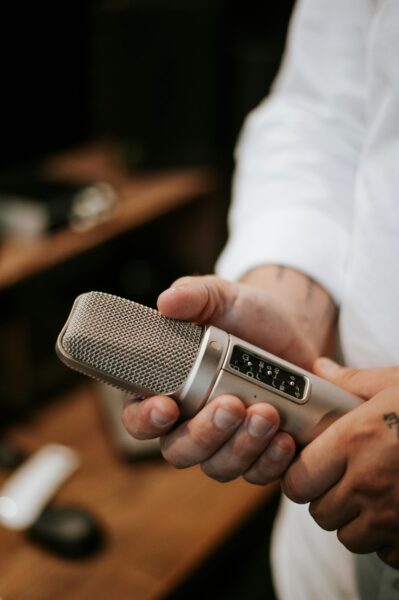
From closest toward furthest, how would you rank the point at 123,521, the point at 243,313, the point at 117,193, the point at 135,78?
the point at 243,313 → the point at 123,521 → the point at 117,193 → the point at 135,78

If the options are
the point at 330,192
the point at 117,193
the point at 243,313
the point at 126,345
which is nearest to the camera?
the point at 126,345

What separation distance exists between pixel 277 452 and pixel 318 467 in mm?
34

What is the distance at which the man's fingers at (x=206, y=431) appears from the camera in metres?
0.49

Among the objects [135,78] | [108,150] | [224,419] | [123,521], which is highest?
[224,419]

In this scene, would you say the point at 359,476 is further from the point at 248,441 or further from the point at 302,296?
the point at 302,296

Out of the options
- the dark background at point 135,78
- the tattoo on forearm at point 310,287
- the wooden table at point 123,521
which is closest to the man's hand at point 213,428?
the tattoo on forearm at point 310,287

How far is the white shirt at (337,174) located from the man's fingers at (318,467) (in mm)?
117

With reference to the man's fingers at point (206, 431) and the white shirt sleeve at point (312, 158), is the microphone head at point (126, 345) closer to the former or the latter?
the man's fingers at point (206, 431)

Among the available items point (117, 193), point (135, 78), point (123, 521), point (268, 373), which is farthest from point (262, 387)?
point (135, 78)

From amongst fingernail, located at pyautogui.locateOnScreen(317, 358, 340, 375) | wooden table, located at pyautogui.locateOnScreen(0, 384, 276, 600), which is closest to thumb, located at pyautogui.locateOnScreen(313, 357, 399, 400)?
fingernail, located at pyautogui.locateOnScreen(317, 358, 340, 375)

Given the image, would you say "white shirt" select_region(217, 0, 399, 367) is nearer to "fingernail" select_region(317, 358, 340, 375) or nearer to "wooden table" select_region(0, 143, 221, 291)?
"fingernail" select_region(317, 358, 340, 375)

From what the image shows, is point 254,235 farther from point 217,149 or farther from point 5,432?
point 217,149

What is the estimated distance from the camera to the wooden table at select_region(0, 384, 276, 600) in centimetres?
84

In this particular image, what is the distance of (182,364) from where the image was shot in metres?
0.50
